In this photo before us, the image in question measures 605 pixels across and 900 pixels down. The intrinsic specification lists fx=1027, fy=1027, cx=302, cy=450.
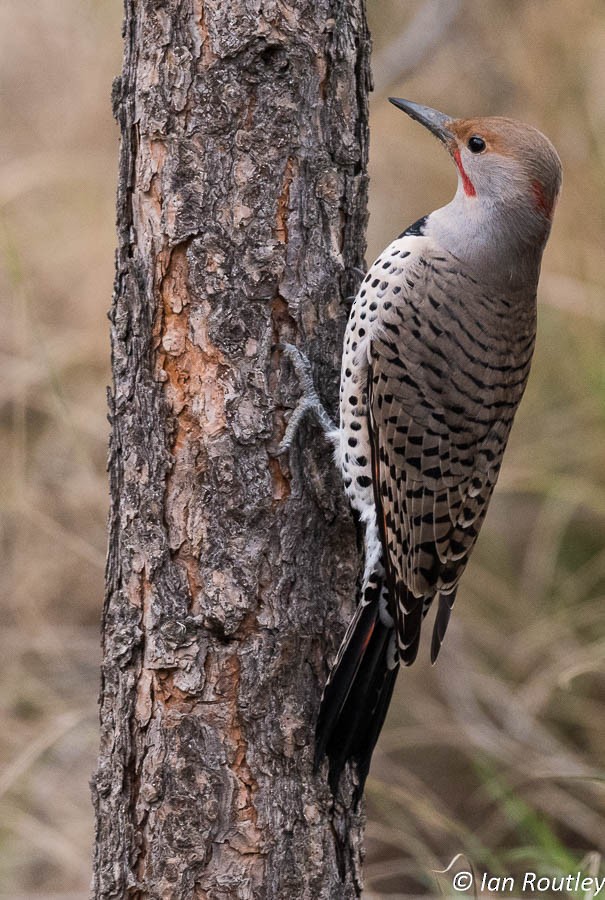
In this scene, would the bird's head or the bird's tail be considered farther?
the bird's head

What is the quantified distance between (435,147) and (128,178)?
296 centimetres

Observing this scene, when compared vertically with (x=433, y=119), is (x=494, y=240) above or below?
below

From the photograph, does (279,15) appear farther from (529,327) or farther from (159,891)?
(159,891)

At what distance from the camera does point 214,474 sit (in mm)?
2145

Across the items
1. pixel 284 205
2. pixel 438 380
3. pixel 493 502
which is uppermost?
pixel 493 502

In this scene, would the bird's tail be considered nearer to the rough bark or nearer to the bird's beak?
the rough bark

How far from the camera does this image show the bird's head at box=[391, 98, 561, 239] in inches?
96.0

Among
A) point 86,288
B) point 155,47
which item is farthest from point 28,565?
point 155,47

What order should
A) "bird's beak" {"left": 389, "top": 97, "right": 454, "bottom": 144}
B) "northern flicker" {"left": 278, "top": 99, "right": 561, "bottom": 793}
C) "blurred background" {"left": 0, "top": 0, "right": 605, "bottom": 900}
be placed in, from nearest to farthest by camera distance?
"northern flicker" {"left": 278, "top": 99, "right": 561, "bottom": 793} → "bird's beak" {"left": 389, "top": 97, "right": 454, "bottom": 144} → "blurred background" {"left": 0, "top": 0, "right": 605, "bottom": 900}

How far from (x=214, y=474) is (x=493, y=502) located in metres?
2.83
